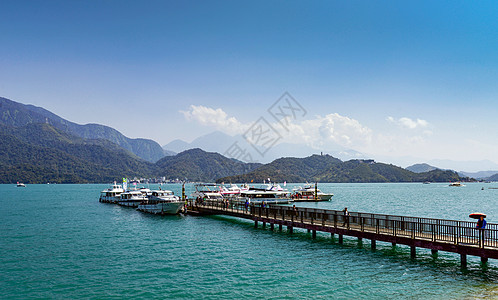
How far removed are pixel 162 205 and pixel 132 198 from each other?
22.2 m

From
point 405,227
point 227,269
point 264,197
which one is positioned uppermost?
point 405,227

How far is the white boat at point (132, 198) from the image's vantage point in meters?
86.1

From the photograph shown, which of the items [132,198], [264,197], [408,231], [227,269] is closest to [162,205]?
[132,198]

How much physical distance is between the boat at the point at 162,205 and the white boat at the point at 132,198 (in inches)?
343

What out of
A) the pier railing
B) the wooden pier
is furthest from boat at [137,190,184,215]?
the wooden pier

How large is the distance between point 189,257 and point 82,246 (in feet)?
42.4

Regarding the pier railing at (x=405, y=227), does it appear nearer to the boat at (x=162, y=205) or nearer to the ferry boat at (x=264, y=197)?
the boat at (x=162, y=205)

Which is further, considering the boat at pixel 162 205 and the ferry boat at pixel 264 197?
the ferry boat at pixel 264 197

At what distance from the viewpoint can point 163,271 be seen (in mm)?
27203

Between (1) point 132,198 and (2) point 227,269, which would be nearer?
(2) point 227,269

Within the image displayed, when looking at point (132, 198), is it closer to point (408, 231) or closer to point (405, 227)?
point (405, 227)

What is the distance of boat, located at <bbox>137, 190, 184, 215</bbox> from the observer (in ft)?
221

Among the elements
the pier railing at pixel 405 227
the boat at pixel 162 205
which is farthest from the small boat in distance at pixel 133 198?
the pier railing at pixel 405 227

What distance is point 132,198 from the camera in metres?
87.6
